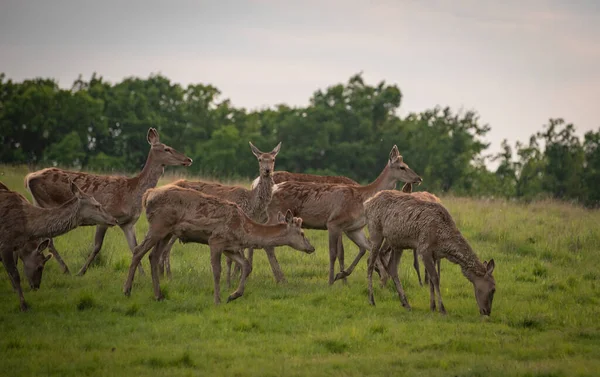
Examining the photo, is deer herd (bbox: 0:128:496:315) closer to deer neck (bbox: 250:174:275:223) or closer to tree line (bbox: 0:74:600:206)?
deer neck (bbox: 250:174:275:223)

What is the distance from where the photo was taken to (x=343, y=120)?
5297 cm

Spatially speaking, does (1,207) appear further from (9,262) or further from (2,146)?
(2,146)

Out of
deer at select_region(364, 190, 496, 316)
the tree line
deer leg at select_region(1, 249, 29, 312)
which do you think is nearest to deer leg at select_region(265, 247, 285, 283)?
deer at select_region(364, 190, 496, 316)

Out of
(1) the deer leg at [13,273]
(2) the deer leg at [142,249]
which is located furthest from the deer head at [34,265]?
(2) the deer leg at [142,249]

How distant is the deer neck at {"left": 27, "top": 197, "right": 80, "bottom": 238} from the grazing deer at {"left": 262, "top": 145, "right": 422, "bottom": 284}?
3923 millimetres

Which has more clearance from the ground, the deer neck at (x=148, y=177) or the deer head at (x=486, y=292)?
the deer neck at (x=148, y=177)

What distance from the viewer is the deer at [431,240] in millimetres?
13336

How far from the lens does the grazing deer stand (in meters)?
15.9

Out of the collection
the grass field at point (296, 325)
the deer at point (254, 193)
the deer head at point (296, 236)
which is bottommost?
the grass field at point (296, 325)

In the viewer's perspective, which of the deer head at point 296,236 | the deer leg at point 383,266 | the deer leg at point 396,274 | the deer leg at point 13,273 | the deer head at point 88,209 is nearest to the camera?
the deer leg at point 13,273

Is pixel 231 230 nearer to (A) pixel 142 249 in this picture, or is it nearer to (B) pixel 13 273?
(A) pixel 142 249

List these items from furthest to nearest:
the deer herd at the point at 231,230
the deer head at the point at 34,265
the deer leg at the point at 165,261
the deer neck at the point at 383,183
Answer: the deer neck at the point at 383,183 < the deer leg at the point at 165,261 < the deer head at the point at 34,265 < the deer herd at the point at 231,230

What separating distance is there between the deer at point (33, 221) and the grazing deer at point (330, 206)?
3482 millimetres

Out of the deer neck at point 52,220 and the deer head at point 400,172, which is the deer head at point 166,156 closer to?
the deer neck at point 52,220
